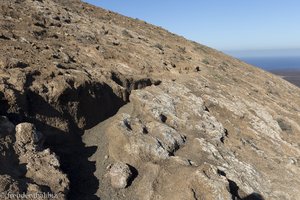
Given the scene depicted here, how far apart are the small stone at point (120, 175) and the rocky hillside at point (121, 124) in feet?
0.13

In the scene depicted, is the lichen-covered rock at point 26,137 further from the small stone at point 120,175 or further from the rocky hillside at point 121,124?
the small stone at point 120,175

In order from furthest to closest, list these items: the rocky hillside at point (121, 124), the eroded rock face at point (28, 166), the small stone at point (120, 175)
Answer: the small stone at point (120, 175), the rocky hillside at point (121, 124), the eroded rock face at point (28, 166)

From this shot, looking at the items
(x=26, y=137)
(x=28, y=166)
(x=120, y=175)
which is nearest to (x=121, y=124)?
(x=120, y=175)

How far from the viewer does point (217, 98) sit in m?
23.6

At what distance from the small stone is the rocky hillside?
0.04m

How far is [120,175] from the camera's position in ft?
44.9

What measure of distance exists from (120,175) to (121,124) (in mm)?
3040

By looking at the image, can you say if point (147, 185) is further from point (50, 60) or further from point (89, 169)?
point (50, 60)

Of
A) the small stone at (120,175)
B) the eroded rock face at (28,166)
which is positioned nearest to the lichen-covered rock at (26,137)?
the eroded rock face at (28,166)

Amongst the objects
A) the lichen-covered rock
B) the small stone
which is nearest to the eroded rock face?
the lichen-covered rock

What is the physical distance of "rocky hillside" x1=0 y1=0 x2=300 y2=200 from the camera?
13234mm

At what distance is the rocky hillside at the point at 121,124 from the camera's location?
13234 mm

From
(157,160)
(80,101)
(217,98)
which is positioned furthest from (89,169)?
(217,98)

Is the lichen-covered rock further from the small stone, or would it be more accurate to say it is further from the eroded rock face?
the small stone
